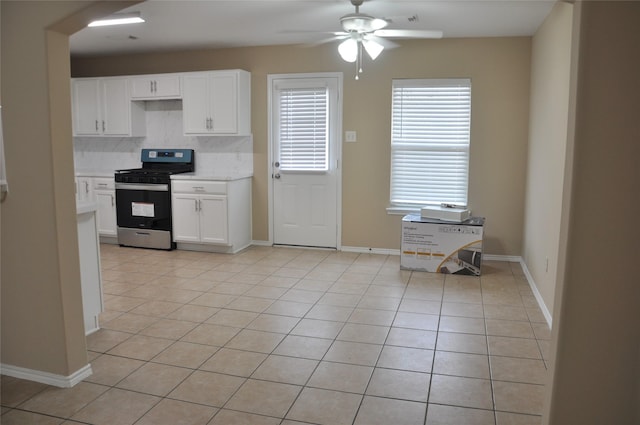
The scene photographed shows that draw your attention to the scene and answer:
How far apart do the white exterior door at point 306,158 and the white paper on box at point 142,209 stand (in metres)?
1.41

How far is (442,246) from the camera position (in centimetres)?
501

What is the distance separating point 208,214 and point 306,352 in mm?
3034

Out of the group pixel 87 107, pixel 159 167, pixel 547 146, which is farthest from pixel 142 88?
pixel 547 146

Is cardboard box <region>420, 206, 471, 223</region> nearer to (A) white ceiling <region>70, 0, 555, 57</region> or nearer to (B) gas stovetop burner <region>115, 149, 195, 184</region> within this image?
(A) white ceiling <region>70, 0, 555, 57</region>

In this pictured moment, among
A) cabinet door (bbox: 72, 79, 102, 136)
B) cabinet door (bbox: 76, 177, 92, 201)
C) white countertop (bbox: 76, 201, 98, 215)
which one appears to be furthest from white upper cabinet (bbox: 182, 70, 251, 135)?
white countertop (bbox: 76, 201, 98, 215)

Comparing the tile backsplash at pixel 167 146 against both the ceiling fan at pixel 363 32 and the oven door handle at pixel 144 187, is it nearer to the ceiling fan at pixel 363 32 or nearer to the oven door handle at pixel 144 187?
the oven door handle at pixel 144 187

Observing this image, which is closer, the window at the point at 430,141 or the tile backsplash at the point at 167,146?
the window at the point at 430,141

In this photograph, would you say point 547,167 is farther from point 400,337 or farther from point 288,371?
point 288,371

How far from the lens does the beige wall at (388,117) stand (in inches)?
211

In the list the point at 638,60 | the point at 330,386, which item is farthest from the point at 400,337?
the point at 638,60

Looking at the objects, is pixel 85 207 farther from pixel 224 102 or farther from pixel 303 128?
pixel 303 128

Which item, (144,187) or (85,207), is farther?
(144,187)

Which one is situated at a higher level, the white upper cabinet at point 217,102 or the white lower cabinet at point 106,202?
the white upper cabinet at point 217,102

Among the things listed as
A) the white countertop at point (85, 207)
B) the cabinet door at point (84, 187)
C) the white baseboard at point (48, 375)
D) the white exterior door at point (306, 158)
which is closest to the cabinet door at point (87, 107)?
the cabinet door at point (84, 187)
